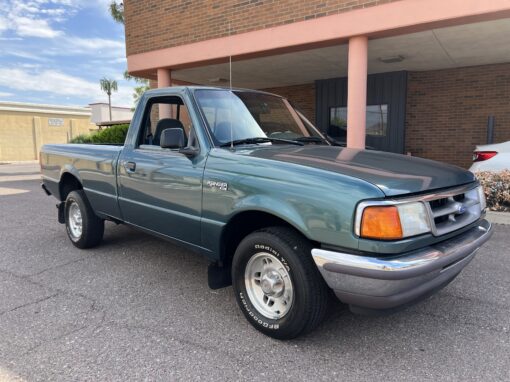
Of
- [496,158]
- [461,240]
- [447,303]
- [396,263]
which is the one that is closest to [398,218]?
[396,263]

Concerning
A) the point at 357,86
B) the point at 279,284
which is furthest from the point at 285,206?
the point at 357,86

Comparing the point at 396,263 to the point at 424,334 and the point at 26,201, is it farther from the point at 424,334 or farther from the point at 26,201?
the point at 26,201

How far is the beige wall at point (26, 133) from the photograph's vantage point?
103ft

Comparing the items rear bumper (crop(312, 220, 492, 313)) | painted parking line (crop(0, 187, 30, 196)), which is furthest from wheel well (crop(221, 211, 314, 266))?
painted parking line (crop(0, 187, 30, 196))

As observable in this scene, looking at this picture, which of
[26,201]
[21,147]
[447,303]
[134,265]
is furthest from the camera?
[21,147]

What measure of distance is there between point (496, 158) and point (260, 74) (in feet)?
21.6

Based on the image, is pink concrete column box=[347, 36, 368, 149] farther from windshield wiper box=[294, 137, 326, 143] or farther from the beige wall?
the beige wall

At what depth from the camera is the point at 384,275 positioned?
231 cm

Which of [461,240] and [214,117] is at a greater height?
[214,117]

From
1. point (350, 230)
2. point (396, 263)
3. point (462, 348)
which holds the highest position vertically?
point (350, 230)

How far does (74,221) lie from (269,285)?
347 cm

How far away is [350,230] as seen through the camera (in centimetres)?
243

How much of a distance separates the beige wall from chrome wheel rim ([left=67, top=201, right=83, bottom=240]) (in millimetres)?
30154

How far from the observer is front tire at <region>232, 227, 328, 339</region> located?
105 inches
